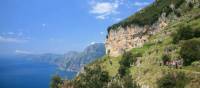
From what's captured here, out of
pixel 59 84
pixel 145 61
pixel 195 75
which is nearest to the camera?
pixel 195 75

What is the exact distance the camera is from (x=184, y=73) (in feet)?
231

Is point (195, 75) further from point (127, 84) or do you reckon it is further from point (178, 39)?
point (178, 39)

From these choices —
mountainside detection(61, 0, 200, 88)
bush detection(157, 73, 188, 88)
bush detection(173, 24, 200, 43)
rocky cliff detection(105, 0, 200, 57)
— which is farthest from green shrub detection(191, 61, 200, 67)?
rocky cliff detection(105, 0, 200, 57)

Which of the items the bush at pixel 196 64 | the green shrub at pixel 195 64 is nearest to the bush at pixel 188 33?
the green shrub at pixel 195 64

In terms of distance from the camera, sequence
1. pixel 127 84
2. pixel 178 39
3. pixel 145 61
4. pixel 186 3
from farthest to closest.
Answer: pixel 186 3 < pixel 178 39 < pixel 145 61 < pixel 127 84

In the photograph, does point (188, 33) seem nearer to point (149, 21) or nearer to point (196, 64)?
point (196, 64)

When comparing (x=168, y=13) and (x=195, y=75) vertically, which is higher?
(x=168, y=13)

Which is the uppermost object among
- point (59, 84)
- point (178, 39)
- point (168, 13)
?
point (168, 13)

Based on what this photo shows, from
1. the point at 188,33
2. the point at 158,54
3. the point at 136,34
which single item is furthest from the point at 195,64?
the point at 136,34

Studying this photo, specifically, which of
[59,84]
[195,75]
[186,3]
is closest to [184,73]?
[195,75]

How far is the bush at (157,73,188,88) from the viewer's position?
67.5 meters

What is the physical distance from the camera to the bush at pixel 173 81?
2656 inches

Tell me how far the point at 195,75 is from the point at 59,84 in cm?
8024

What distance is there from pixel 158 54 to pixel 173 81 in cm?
3861
